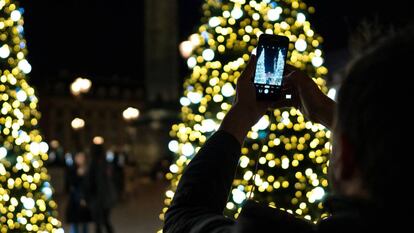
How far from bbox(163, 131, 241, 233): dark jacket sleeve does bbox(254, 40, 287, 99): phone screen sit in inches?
12.8

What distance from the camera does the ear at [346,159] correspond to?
1.04 meters

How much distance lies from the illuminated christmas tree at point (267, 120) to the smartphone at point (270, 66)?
3981mm

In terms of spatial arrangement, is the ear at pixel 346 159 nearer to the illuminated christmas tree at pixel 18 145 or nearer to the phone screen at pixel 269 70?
the phone screen at pixel 269 70

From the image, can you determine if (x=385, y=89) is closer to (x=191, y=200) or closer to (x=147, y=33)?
(x=191, y=200)

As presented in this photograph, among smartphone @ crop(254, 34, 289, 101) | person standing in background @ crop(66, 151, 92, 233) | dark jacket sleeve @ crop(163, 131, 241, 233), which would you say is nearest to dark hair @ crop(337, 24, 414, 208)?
dark jacket sleeve @ crop(163, 131, 241, 233)

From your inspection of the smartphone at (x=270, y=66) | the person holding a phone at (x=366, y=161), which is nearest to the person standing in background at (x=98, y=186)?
the smartphone at (x=270, y=66)

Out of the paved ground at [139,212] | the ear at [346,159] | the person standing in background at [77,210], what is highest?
the ear at [346,159]

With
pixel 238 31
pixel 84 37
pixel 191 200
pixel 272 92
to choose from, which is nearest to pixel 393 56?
pixel 191 200

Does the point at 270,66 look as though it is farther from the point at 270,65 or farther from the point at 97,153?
the point at 97,153

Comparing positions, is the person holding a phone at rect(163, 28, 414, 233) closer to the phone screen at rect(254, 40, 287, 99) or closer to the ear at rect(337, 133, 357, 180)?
the ear at rect(337, 133, 357, 180)

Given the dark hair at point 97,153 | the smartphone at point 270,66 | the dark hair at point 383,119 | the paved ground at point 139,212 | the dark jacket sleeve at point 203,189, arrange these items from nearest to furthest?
the dark hair at point 383,119 < the dark jacket sleeve at point 203,189 < the smartphone at point 270,66 < the dark hair at point 97,153 < the paved ground at point 139,212

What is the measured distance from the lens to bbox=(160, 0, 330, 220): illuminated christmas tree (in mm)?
5852

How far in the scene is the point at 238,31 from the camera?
5.96 metres

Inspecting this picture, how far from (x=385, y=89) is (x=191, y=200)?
21.1 inches
